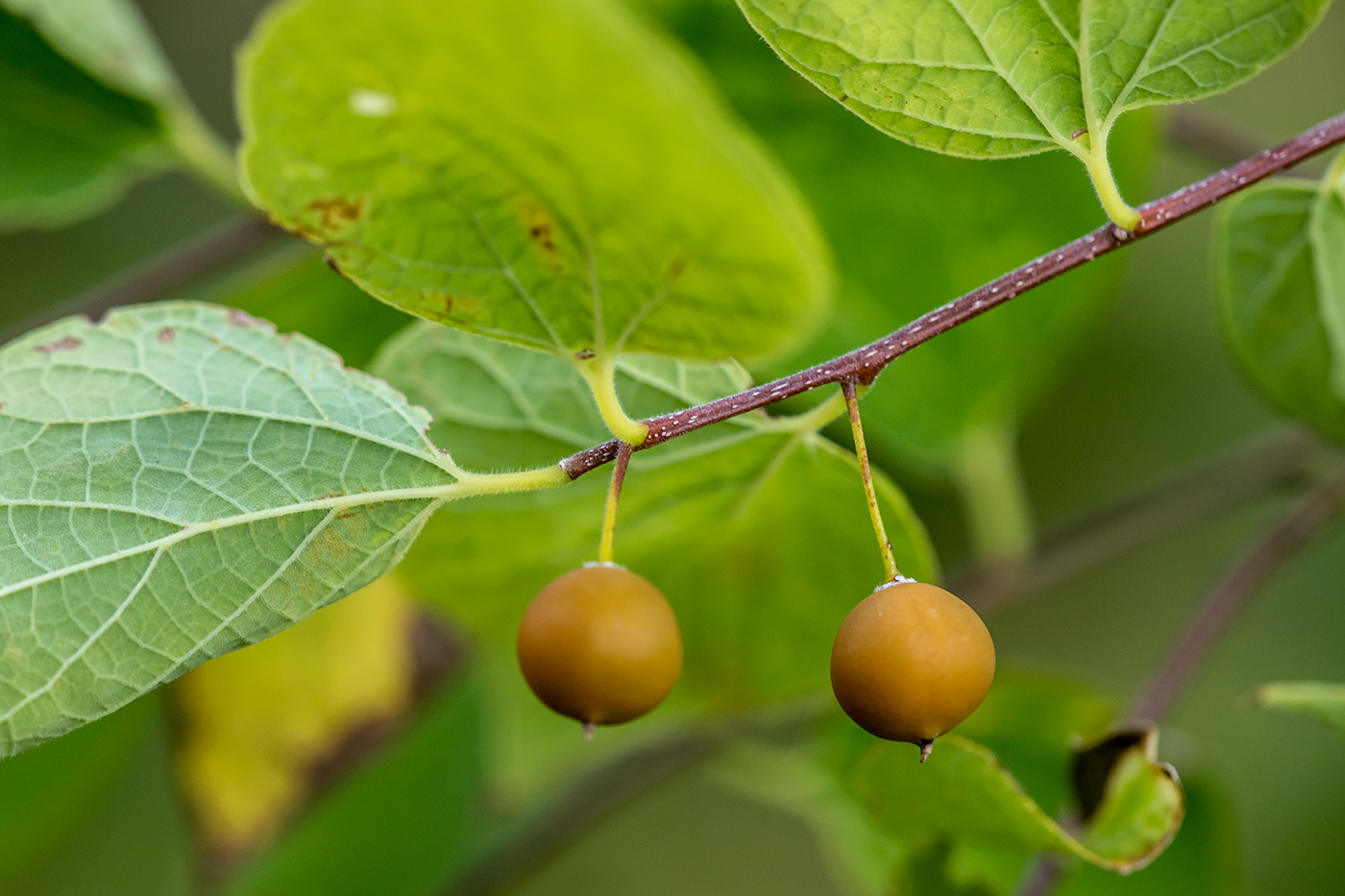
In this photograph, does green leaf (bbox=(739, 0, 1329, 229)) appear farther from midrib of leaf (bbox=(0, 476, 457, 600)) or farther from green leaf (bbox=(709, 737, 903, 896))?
green leaf (bbox=(709, 737, 903, 896))

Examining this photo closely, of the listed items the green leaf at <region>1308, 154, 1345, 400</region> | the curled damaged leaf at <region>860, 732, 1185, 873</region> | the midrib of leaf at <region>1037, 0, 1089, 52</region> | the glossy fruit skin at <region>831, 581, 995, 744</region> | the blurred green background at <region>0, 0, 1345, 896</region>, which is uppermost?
the midrib of leaf at <region>1037, 0, 1089, 52</region>

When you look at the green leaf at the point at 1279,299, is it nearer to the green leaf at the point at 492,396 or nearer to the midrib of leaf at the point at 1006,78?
the midrib of leaf at the point at 1006,78

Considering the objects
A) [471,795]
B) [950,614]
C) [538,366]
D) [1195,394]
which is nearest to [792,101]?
[538,366]

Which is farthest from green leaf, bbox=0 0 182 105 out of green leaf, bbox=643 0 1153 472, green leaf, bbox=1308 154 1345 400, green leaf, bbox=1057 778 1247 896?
green leaf, bbox=1057 778 1247 896

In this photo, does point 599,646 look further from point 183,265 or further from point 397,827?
point 397,827

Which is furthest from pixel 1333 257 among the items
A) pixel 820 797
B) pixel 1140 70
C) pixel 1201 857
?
Result: pixel 820 797
